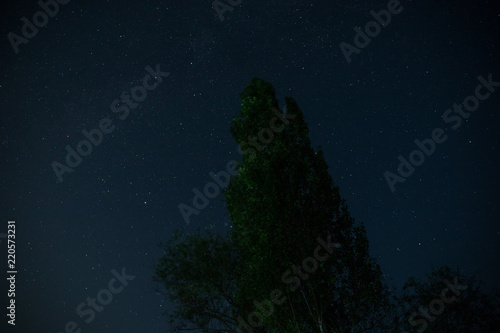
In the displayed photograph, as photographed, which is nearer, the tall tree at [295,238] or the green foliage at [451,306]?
the tall tree at [295,238]

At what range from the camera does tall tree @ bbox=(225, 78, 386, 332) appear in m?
12.6

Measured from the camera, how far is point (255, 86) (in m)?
16.0

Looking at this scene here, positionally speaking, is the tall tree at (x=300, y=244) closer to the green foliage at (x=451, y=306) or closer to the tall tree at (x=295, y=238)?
the tall tree at (x=295, y=238)

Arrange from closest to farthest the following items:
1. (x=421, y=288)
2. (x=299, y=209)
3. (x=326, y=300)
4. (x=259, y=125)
Answer: (x=326, y=300), (x=299, y=209), (x=259, y=125), (x=421, y=288)

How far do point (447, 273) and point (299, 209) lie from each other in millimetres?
15249

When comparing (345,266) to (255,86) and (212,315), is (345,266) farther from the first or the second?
(255,86)

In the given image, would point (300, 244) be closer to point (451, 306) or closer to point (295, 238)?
point (295, 238)

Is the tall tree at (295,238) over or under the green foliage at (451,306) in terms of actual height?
over

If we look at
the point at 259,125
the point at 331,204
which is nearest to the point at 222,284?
the point at 331,204

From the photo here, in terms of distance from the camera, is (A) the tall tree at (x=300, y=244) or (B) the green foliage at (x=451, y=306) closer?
(A) the tall tree at (x=300, y=244)

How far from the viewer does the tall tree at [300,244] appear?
12625 millimetres

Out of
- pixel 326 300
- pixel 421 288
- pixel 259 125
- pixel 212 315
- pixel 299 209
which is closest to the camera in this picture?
pixel 326 300

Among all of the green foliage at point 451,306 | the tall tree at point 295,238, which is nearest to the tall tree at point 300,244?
the tall tree at point 295,238

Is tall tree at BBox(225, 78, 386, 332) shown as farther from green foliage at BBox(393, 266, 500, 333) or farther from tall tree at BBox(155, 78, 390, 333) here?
green foliage at BBox(393, 266, 500, 333)
